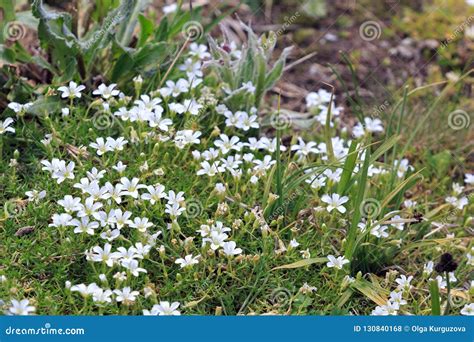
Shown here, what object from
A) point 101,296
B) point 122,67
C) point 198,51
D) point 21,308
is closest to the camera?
point 21,308

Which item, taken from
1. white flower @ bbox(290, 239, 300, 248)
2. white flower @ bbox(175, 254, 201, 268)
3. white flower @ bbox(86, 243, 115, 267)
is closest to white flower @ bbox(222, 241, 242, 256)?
white flower @ bbox(175, 254, 201, 268)

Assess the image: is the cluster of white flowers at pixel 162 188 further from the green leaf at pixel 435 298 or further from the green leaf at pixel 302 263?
the green leaf at pixel 435 298

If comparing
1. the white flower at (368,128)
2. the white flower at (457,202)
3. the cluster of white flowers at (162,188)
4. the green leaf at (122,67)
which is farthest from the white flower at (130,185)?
the white flower at (457,202)

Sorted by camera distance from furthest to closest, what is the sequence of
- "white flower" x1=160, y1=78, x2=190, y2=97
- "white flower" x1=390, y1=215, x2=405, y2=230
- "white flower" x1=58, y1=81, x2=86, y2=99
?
"white flower" x1=160, y1=78, x2=190, y2=97, "white flower" x1=58, y1=81, x2=86, y2=99, "white flower" x1=390, y1=215, x2=405, y2=230

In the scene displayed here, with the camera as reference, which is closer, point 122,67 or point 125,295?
point 125,295

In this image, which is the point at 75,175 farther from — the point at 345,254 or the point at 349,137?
the point at 349,137

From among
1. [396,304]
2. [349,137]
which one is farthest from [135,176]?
[349,137]

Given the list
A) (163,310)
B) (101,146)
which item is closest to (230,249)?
(163,310)

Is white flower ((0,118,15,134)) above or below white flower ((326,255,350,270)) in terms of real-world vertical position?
above

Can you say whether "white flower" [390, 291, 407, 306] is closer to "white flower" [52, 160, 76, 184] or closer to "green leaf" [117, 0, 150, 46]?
"white flower" [52, 160, 76, 184]

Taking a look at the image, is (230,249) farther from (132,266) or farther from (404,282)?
(404,282)
